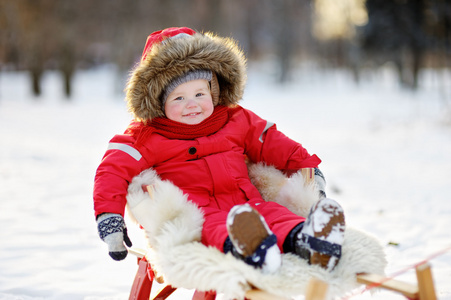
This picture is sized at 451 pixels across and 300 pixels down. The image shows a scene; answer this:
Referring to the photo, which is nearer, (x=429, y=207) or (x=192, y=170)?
(x=192, y=170)

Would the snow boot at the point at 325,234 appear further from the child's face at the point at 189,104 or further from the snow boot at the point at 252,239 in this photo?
the child's face at the point at 189,104

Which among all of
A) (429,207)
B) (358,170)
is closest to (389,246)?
(429,207)

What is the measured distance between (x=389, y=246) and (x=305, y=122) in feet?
21.6

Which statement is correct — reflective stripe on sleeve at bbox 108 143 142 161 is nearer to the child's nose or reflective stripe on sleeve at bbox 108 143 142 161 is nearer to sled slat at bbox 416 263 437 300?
the child's nose

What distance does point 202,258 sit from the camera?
5.23ft

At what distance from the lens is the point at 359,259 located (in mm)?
1640

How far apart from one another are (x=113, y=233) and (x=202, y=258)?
417mm

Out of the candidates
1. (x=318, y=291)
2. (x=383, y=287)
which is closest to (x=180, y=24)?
(x=383, y=287)

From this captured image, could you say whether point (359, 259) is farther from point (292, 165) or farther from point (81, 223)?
point (81, 223)

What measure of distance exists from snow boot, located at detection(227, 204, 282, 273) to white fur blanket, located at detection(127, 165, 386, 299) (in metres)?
0.04

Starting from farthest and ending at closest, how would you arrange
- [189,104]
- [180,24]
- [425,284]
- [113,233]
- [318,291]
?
1. [180,24]
2. [189,104]
3. [113,233]
4. [425,284]
5. [318,291]

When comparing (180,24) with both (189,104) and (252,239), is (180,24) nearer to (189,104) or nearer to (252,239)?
(189,104)

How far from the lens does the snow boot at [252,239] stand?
151 centimetres

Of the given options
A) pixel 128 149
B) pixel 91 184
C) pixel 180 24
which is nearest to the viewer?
pixel 128 149
